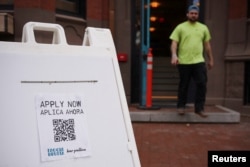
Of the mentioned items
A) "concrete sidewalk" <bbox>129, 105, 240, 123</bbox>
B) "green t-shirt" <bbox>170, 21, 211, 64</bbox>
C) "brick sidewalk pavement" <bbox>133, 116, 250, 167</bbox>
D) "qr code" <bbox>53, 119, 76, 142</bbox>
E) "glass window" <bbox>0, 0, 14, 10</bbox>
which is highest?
"glass window" <bbox>0, 0, 14, 10</bbox>

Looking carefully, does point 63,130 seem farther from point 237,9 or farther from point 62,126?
point 237,9

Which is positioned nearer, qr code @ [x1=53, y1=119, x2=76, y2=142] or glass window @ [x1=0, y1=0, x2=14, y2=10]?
qr code @ [x1=53, y1=119, x2=76, y2=142]

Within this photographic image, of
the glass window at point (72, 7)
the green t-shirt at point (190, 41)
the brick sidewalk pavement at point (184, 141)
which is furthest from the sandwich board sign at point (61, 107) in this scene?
the glass window at point (72, 7)

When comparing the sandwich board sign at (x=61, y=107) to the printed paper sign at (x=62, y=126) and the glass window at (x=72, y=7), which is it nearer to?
the printed paper sign at (x=62, y=126)

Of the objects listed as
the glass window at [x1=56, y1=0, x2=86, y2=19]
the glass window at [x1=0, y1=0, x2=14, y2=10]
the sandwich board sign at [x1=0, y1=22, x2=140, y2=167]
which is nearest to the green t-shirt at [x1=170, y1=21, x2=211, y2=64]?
the glass window at [x1=56, y1=0, x2=86, y2=19]

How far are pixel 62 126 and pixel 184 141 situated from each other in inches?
150

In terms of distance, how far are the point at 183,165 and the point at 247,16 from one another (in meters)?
5.16

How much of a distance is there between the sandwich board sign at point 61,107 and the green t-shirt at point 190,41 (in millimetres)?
4164

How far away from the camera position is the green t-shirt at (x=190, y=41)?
635 cm

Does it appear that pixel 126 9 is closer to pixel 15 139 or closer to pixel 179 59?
pixel 179 59

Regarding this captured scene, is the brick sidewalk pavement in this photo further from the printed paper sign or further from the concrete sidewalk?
the printed paper sign

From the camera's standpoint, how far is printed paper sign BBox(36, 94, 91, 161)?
1.99 m

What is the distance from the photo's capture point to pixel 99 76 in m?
2.28

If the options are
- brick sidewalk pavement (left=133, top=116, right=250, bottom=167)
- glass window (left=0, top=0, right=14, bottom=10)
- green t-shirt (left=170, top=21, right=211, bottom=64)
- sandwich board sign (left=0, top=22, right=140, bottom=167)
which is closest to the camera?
sandwich board sign (left=0, top=22, right=140, bottom=167)
